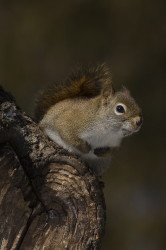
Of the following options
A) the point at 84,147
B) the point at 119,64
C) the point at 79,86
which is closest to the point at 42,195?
the point at 84,147

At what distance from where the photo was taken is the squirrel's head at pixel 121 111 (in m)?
2.31

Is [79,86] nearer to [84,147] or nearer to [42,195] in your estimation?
[84,147]

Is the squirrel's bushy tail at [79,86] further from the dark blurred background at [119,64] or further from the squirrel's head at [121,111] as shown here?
the dark blurred background at [119,64]

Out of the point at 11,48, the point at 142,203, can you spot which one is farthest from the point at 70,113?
the point at 11,48

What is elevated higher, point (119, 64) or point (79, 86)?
point (119, 64)

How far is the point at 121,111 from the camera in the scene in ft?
7.81

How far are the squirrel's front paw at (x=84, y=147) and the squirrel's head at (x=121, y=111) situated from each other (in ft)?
0.36

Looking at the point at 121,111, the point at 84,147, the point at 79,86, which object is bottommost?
the point at 84,147

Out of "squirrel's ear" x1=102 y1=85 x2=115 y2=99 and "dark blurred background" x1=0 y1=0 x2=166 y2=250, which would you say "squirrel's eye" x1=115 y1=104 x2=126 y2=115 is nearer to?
"squirrel's ear" x1=102 y1=85 x2=115 y2=99

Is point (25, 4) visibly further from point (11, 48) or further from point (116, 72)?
point (116, 72)

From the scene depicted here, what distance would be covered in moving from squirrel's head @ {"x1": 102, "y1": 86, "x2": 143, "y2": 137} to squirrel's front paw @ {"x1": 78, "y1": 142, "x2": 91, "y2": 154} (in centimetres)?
11

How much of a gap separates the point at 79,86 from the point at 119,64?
2.49 m

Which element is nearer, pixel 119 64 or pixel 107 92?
pixel 107 92

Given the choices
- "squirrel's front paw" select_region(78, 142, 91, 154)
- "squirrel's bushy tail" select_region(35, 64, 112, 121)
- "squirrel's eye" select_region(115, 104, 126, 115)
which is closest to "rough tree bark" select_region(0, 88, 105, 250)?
"squirrel's front paw" select_region(78, 142, 91, 154)
